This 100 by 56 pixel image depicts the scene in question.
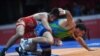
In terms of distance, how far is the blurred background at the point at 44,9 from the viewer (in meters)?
11.4

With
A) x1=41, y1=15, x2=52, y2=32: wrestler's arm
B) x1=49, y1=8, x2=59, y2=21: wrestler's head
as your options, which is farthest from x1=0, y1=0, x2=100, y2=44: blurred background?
x1=41, y1=15, x2=52, y2=32: wrestler's arm

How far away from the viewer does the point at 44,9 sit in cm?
1180

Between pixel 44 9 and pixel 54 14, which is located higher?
pixel 44 9

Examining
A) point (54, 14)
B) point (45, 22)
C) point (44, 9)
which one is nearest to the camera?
point (45, 22)

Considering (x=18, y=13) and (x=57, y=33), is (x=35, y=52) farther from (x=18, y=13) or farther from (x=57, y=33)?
(x=18, y=13)

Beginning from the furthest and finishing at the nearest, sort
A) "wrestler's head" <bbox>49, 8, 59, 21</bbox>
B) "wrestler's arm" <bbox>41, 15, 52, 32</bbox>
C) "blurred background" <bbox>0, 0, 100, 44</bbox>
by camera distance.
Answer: "blurred background" <bbox>0, 0, 100, 44</bbox> → "wrestler's head" <bbox>49, 8, 59, 21</bbox> → "wrestler's arm" <bbox>41, 15, 52, 32</bbox>

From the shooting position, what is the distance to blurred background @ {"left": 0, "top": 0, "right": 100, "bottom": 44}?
11.4 metres

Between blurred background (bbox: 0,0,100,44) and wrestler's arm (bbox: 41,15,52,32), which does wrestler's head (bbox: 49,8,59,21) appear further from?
blurred background (bbox: 0,0,100,44)

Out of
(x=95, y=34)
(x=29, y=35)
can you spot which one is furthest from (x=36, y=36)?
(x=95, y=34)

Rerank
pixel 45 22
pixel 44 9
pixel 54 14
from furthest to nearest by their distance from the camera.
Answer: pixel 44 9 < pixel 54 14 < pixel 45 22

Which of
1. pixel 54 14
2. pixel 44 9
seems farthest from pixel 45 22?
pixel 44 9

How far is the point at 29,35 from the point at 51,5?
512cm

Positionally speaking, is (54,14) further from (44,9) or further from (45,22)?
(44,9)

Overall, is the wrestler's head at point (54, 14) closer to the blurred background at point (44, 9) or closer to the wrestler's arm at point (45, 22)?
the wrestler's arm at point (45, 22)
